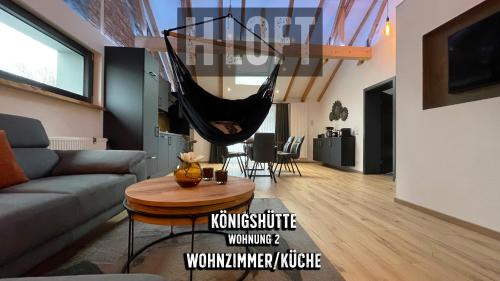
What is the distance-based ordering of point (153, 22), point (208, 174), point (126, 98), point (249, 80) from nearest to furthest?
point (208, 174), point (126, 98), point (153, 22), point (249, 80)

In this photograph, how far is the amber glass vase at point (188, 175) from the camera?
4.21 ft

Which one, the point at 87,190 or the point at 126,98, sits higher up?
the point at 126,98

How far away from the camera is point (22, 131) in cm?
173

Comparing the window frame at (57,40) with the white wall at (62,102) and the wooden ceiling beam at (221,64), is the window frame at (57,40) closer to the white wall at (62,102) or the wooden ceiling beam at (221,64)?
the white wall at (62,102)

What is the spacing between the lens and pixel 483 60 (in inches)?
77.0

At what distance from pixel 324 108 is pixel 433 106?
17.9ft

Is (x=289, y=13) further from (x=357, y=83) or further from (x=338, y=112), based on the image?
(x=338, y=112)

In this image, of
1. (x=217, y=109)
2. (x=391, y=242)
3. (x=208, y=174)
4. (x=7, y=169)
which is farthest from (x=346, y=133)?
(x=7, y=169)

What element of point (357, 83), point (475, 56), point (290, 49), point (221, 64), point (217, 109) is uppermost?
point (221, 64)

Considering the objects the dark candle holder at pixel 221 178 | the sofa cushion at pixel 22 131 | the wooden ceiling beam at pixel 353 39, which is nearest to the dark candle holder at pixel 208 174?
the dark candle holder at pixel 221 178

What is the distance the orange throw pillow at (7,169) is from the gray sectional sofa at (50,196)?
0.06m

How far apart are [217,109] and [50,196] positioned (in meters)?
1.86

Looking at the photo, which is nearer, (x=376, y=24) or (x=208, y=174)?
(x=208, y=174)

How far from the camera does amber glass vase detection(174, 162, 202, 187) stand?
1282 mm
